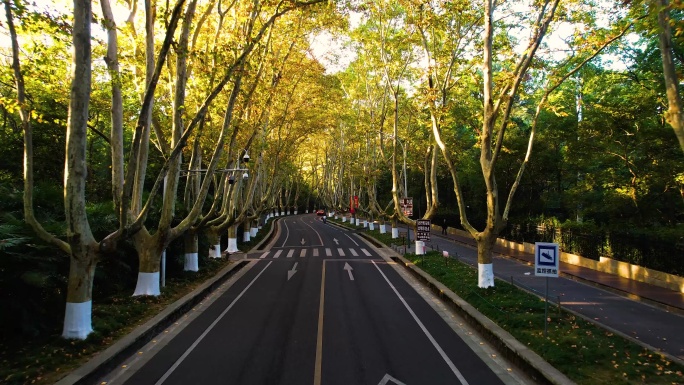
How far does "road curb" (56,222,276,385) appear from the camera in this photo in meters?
7.51

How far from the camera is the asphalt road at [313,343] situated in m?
7.92

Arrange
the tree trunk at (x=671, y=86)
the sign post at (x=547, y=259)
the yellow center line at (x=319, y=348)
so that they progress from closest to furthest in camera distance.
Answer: the tree trunk at (x=671, y=86), the yellow center line at (x=319, y=348), the sign post at (x=547, y=259)

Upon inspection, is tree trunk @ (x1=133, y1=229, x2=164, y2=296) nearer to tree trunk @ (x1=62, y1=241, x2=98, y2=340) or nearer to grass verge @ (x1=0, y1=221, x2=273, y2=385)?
grass verge @ (x1=0, y1=221, x2=273, y2=385)

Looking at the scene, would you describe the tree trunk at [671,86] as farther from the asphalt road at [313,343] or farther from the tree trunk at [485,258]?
the tree trunk at [485,258]

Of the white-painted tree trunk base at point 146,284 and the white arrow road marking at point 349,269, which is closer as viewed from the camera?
the white-painted tree trunk base at point 146,284

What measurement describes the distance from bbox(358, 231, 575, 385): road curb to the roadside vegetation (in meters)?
0.17

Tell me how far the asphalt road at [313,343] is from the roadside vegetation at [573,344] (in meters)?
1.10

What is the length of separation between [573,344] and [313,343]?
5364mm

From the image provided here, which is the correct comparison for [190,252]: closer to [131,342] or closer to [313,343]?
[131,342]

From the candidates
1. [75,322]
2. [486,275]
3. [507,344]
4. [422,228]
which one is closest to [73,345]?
[75,322]

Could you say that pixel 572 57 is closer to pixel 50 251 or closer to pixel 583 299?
pixel 583 299

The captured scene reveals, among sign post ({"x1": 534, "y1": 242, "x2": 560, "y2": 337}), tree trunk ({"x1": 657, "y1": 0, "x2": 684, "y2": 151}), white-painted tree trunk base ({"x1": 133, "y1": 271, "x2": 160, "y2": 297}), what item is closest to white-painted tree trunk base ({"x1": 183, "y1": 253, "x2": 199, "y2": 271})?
white-painted tree trunk base ({"x1": 133, "y1": 271, "x2": 160, "y2": 297})

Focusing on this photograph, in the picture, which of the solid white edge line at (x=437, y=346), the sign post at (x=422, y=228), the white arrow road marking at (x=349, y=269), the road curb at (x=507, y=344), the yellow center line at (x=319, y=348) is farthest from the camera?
the sign post at (x=422, y=228)

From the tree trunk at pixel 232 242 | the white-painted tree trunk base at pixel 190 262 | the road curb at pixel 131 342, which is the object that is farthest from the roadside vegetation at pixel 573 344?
the tree trunk at pixel 232 242
